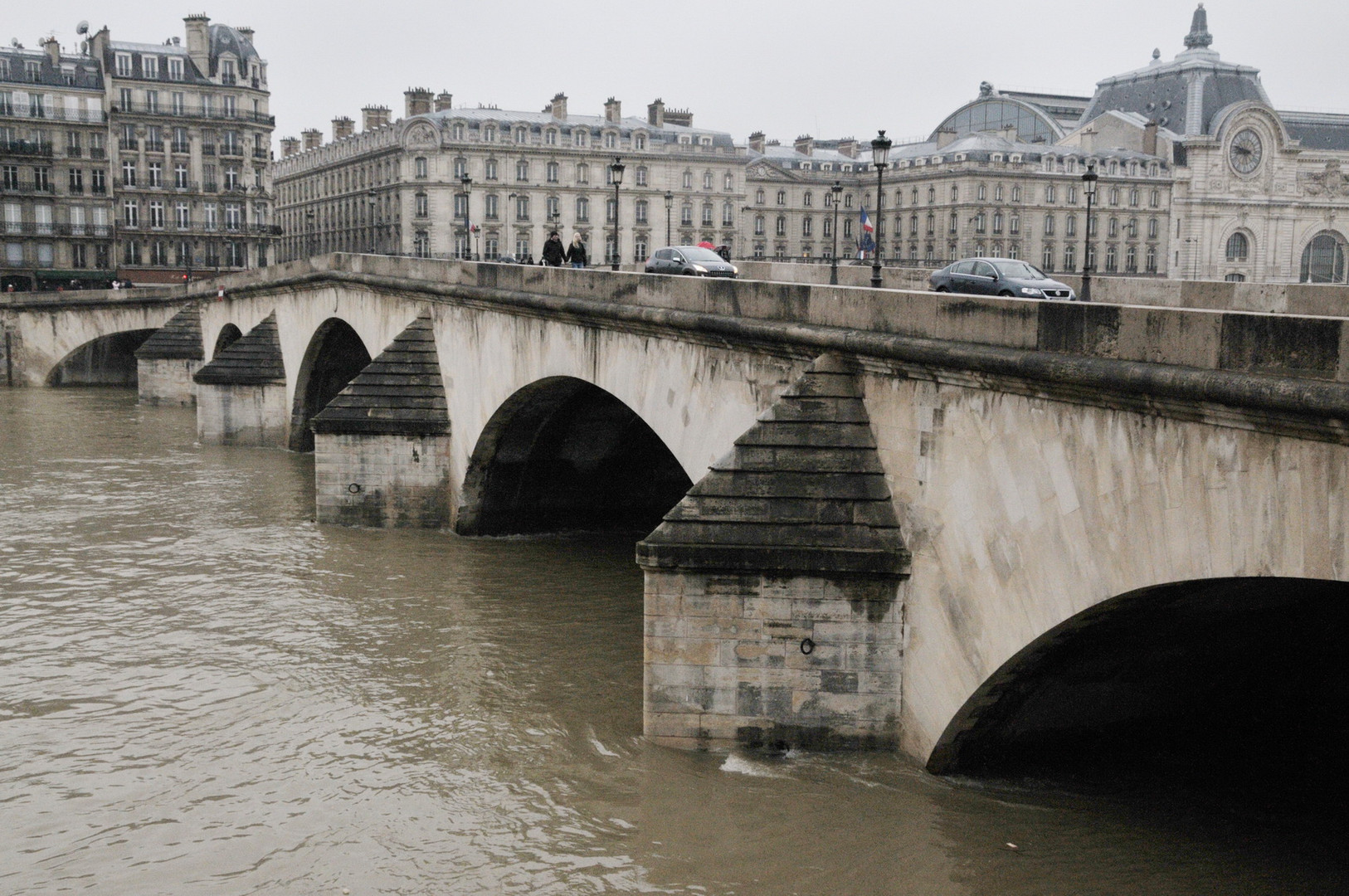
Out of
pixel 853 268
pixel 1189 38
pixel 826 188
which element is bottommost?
pixel 853 268

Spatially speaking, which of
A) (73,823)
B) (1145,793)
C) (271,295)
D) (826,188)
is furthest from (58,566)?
(826,188)

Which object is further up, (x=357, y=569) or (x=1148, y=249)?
(x=1148, y=249)

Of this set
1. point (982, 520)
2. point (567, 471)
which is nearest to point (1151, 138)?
point (567, 471)

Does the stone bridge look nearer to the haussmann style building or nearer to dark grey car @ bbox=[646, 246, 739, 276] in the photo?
dark grey car @ bbox=[646, 246, 739, 276]

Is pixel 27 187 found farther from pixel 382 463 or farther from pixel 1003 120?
pixel 1003 120

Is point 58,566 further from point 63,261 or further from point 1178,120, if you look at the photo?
point 1178,120

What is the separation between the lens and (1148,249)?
8356cm

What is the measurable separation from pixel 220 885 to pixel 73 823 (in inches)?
76.5

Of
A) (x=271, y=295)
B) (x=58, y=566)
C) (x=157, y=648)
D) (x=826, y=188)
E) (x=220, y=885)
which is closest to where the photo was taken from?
(x=220, y=885)

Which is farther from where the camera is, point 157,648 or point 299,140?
point 299,140

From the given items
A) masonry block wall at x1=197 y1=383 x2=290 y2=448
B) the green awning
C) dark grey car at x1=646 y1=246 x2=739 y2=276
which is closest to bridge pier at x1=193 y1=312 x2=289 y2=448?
masonry block wall at x1=197 y1=383 x2=290 y2=448

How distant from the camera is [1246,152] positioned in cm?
8112

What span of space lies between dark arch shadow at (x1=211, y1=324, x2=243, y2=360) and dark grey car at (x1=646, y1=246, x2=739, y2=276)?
22729 mm

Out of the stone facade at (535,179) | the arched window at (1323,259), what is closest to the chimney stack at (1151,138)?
the arched window at (1323,259)
